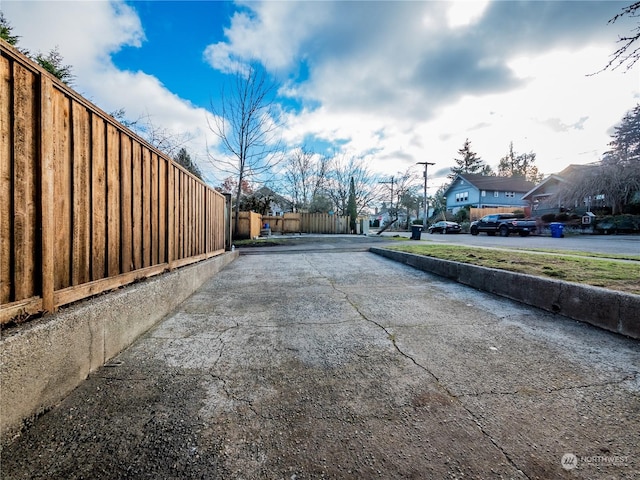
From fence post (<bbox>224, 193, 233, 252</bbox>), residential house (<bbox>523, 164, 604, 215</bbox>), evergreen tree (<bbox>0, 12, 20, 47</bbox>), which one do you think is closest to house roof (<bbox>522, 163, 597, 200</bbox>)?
residential house (<bbox>523, 164, 604, 215</bbox>)

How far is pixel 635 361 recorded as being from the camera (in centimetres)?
235

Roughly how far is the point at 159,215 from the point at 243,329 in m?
1.90

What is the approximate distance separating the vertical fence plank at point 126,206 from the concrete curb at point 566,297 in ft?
16.6

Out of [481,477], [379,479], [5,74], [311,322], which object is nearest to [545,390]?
[481,477]

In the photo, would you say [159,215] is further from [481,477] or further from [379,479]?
[481,477]

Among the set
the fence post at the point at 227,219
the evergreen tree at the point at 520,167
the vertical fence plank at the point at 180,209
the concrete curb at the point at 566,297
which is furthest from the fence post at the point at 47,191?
the evergreen tree at the point at 520,167

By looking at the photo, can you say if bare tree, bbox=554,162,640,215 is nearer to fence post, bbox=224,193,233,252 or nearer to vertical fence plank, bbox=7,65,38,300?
fence post, bbox=224,193,233,252

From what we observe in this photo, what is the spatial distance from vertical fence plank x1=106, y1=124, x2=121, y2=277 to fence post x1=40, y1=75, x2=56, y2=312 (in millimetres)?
669

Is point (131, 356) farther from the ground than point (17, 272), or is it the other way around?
point (17, 272)

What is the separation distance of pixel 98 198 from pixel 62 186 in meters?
0.39

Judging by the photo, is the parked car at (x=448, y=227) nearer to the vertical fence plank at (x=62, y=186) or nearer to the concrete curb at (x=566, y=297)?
the concrete curb at (x=566, y=297)

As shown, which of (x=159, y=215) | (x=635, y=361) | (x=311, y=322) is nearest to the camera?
(x=635, y=361)

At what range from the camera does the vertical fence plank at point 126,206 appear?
2830 millimetres

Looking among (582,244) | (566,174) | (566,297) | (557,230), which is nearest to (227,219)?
(566,297)
